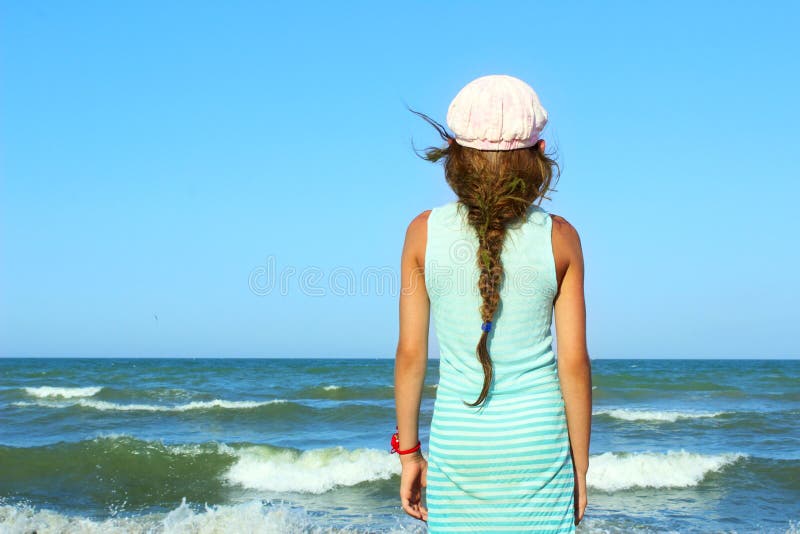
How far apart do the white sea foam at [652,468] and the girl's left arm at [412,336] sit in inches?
304

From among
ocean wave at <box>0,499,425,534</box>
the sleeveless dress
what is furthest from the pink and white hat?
ocean wave at <box>0,499,425,534</box>

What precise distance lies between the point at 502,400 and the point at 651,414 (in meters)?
14.7

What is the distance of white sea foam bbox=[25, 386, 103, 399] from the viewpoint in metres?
21.0

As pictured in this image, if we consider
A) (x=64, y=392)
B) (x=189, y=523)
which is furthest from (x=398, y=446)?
(x=64, y=392)

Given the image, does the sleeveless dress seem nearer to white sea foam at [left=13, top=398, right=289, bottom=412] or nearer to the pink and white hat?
the pink and white hat

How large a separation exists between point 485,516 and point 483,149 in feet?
3.03

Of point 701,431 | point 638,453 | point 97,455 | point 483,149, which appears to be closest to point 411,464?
point 483,149

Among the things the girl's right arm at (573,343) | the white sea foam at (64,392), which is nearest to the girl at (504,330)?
the girl's right arm at (573,343)

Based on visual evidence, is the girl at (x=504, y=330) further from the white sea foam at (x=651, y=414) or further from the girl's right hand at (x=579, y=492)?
the white sea foam at (x=651, y=414)

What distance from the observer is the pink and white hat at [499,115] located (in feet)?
6.70

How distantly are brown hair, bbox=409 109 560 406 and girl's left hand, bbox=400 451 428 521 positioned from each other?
0.92ft

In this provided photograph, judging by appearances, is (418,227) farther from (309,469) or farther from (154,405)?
(154,405)

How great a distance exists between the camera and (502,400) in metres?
2.01

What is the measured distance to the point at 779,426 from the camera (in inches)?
551
